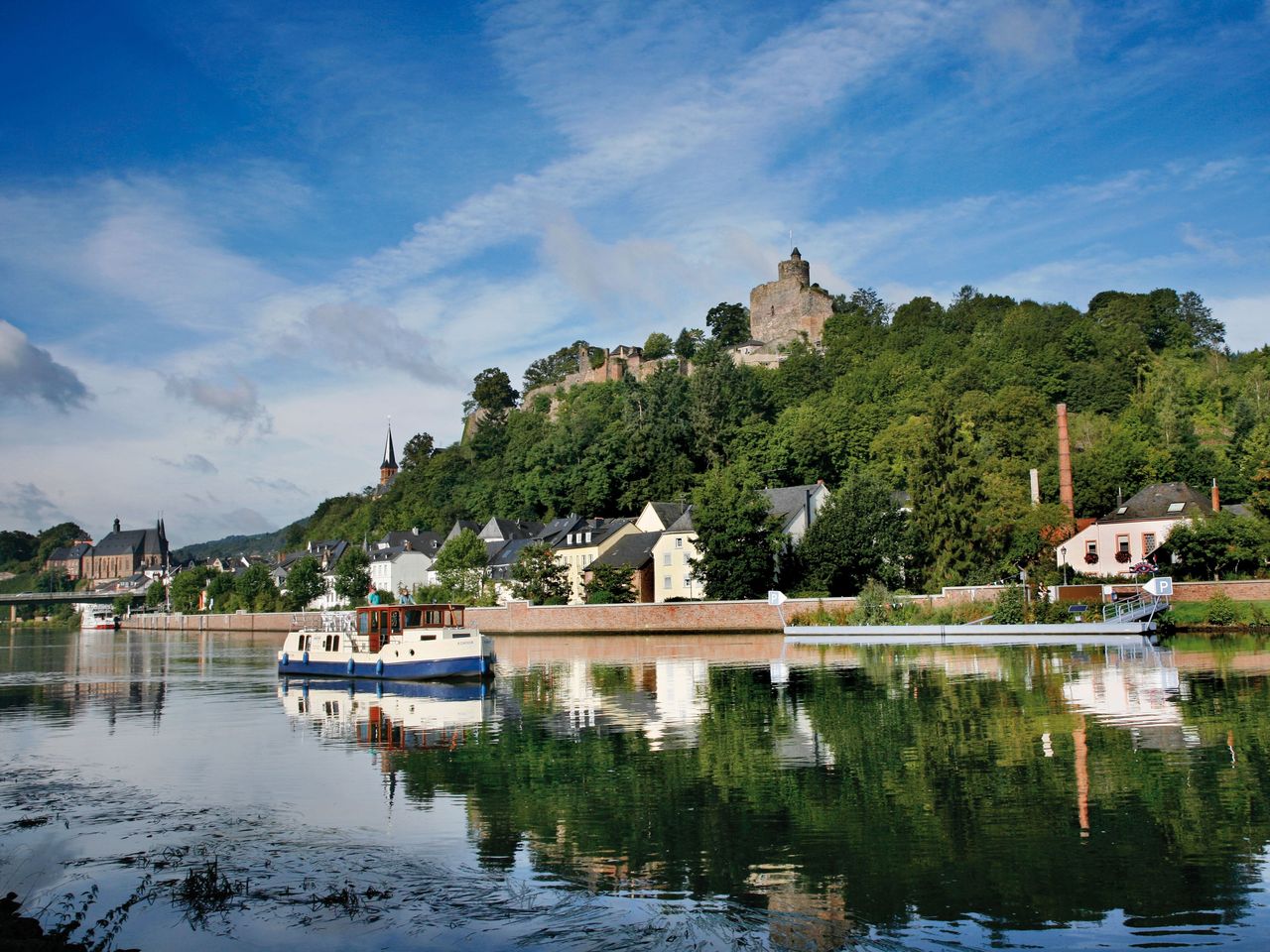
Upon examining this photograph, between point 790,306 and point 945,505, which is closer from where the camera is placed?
point 945,505

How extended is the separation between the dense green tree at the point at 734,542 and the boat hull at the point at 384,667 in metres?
28.0

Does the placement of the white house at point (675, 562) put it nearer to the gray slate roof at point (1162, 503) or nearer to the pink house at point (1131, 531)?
the pink house at point (1131, 531)

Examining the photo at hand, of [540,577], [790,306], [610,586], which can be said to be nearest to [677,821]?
[610,586]

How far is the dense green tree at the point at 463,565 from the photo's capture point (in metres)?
Result: 86.4

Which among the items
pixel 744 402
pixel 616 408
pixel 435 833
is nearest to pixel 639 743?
pixel 435 833

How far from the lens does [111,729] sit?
87.3ft

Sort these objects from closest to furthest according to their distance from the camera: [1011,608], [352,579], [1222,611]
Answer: [1222,611]
[1011,608]
[352,579]

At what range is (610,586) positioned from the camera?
7219 cm

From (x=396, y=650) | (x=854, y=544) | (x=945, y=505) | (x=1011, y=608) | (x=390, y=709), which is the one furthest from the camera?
(x=854, y=544)

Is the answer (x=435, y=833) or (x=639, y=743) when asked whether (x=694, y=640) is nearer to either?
(x=639, y=743)

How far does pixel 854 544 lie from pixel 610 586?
17851mm

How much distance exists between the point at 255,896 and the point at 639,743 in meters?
10.2

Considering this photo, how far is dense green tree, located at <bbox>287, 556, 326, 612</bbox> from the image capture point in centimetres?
11188

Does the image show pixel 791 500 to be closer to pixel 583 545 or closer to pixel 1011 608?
pixel 583 545
